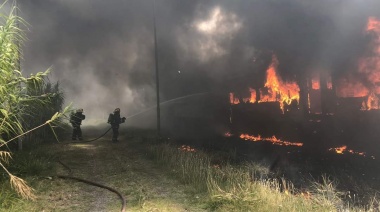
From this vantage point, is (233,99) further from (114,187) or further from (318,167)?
(114,187)

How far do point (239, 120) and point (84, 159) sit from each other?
23276 mm

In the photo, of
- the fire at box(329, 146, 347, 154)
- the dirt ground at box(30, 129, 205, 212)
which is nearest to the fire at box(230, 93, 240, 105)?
the fire at box(329, 146, 347, 154)

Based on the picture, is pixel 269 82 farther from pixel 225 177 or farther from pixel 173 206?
pixel 173 206

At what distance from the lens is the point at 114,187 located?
8.22 metres

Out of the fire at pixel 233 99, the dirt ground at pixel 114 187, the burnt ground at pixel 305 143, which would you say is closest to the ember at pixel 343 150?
the burnt ground at pixel 305 143

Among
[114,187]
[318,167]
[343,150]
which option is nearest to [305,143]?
[343,150]

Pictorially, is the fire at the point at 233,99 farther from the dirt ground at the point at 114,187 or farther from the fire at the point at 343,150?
the dirt ground at the point at 114,187

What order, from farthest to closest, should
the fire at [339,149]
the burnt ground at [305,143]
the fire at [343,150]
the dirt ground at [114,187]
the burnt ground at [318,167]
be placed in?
the fire at [339,149], the fire at [343,150], the burnt ground at [305,143], the burnt ground at [318,167], the dirt ground at [114,187]

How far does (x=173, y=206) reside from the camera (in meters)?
6.84

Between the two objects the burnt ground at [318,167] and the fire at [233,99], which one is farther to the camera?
the fire at [233,99]

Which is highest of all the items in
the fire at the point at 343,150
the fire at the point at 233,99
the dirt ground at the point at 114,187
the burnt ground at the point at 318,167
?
the fire at the point at 233,99

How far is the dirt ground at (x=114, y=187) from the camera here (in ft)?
22.2

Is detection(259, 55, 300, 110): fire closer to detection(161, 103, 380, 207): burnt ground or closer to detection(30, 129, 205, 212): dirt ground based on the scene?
detection(161, 103, 380, 207): burnt ground

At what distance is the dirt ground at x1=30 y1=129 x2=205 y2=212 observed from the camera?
678cm
